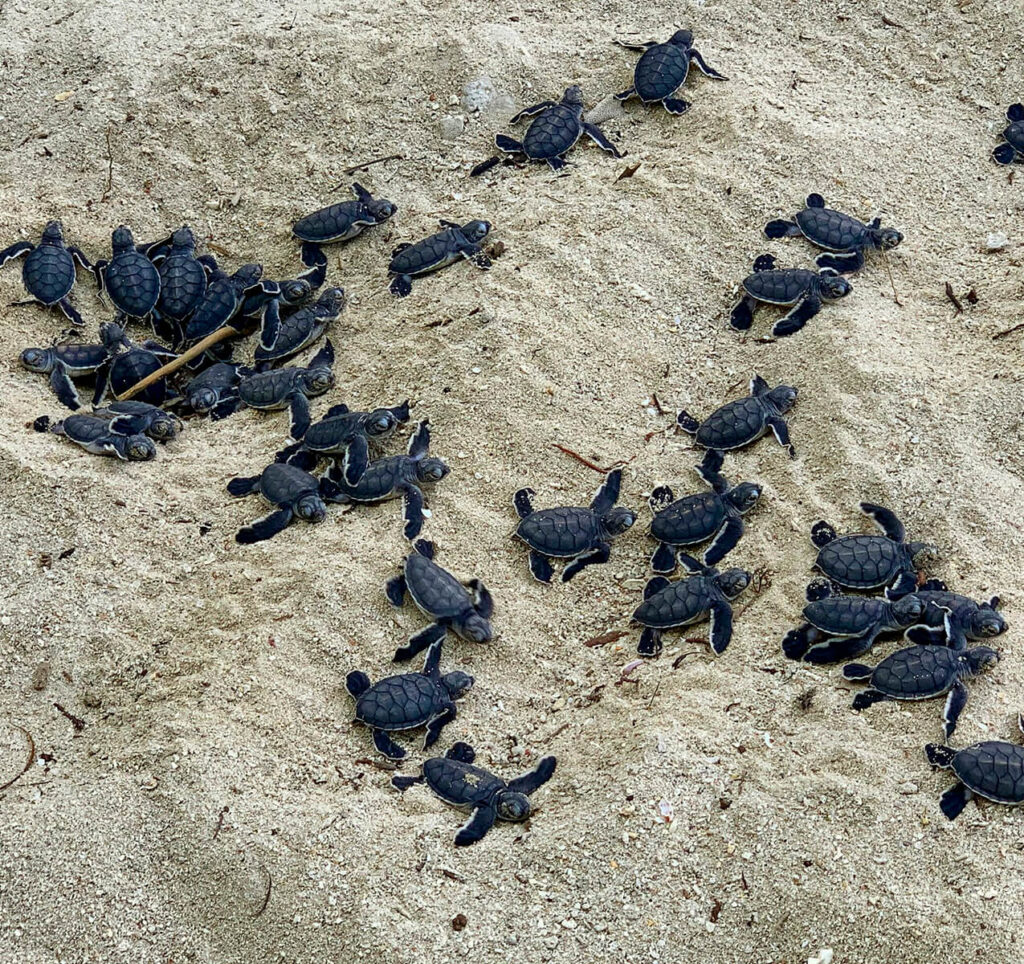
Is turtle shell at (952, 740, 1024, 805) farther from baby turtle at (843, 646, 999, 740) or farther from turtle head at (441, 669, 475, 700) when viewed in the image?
turtle head at (441, 669, 475, 700)

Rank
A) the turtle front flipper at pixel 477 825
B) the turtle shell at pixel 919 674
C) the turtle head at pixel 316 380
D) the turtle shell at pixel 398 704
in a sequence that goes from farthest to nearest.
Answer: the turtle head at pixel 316 380, the turtle shell at pixel 398 704, the turtle shell at pixel 919 674, the turtle front flipper at pixel 477 825

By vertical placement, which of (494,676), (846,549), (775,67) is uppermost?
(775,67)

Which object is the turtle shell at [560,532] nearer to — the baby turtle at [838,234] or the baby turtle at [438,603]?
the baby turtle at [438,603]

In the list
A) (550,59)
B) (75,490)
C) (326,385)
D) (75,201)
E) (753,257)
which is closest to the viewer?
(75,490)

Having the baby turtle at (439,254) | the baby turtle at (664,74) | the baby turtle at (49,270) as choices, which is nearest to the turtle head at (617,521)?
the baby turtle at (439,254)

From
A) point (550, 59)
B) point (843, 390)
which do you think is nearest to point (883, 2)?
point (550, 59)

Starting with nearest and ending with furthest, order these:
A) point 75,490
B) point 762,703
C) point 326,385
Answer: point 762,703 < point 75,490 < point 326,385

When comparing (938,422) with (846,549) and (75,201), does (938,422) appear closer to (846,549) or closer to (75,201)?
(846,549)
